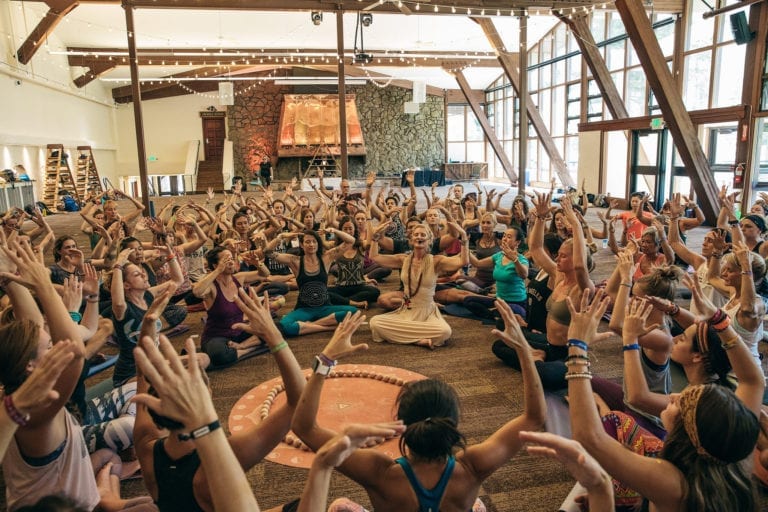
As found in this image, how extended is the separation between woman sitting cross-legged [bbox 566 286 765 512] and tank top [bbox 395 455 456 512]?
378 millimetres

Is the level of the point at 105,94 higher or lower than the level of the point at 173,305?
higher

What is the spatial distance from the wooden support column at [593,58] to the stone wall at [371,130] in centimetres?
1091

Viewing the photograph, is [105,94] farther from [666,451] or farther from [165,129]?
[666,451]

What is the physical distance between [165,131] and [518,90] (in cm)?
1530

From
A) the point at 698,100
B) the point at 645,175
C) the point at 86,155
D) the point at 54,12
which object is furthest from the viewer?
the point at 86,155

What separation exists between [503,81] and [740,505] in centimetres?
2308

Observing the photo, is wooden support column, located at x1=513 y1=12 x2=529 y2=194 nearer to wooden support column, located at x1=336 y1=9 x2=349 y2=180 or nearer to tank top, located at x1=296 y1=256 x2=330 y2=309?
wooden support column, located at x1=336 y1=9 x2=349 y2=180

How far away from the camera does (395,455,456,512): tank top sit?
5.08 feet

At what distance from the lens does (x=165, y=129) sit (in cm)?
2212

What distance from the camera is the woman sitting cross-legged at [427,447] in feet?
5.09

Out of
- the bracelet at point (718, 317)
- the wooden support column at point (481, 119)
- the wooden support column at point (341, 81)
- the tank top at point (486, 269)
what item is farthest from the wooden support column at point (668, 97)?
the wooden support column at point (481, 119)

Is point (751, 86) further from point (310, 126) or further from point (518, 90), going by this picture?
point (310, 126)

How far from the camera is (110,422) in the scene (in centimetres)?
287

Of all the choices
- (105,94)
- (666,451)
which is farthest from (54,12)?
(666,451)
